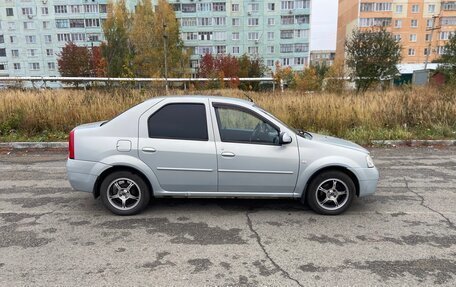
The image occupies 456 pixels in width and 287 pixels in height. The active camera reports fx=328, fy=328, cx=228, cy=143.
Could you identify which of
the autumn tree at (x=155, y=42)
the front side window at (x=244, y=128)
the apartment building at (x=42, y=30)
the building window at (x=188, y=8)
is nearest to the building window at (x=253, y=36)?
the building window at (x=188, y=8)

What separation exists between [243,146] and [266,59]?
68041mm

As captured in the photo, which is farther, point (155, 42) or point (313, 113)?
point (155, 42)

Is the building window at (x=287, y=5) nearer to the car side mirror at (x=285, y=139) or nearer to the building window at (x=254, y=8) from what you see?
the building window at (x=254, y=8)

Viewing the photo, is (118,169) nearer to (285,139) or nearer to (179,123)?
(179,123)

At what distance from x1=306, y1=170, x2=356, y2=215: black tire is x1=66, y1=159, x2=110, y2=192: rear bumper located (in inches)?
114

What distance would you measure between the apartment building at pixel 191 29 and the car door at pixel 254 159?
65.2 m

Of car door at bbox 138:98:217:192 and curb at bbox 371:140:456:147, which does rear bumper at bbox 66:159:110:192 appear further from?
curb at bbox 371:140:456:147

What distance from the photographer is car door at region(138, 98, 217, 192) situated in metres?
4.50

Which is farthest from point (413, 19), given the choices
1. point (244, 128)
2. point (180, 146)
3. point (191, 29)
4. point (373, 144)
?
point (180, 146)

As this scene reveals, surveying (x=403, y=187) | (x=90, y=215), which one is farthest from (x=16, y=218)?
(x=403, y=187)

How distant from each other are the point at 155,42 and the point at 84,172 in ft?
168

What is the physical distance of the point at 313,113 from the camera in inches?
437

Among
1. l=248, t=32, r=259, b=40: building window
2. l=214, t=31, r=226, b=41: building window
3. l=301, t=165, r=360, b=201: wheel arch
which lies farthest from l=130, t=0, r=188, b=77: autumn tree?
l=301, t=165, r=360, b=201: wheel arch

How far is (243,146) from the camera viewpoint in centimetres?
453
